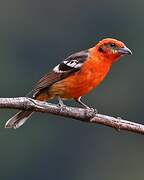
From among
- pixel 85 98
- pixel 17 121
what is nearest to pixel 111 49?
pixel 17 121

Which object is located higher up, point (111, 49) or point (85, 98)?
point (85, 98)

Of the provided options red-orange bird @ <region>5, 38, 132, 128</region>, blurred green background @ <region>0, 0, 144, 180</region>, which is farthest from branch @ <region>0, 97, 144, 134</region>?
blurred green background @ <region>0, 0, 144, 180</region>

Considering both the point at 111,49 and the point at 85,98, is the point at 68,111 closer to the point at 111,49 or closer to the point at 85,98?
the point at 111,49

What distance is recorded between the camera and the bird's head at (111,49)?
602 inches

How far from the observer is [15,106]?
13.5 m

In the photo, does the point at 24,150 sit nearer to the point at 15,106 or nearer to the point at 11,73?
the point at 11,73

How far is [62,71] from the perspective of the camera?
15484 mm

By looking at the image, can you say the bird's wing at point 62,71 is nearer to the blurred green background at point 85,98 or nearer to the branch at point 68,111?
the branch at point 68,111

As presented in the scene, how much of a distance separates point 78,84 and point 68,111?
1.10 metres

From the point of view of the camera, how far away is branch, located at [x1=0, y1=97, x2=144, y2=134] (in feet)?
44.3

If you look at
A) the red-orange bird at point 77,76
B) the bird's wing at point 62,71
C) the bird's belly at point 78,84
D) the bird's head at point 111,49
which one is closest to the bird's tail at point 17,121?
the red-orange bird at point 77,76

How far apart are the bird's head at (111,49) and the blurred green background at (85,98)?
76.5ft

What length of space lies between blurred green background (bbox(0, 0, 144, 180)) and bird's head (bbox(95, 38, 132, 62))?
23.3 metres
